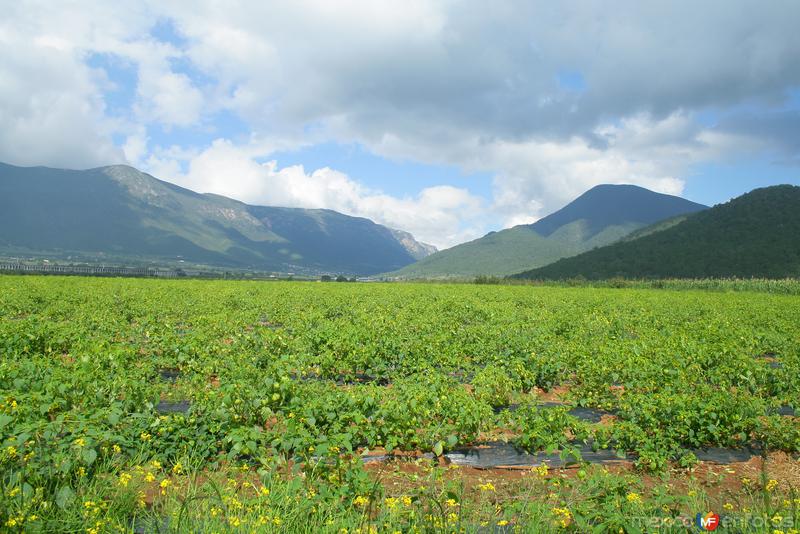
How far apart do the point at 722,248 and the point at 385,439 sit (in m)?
99.2

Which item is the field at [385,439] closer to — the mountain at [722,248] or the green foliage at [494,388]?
the green foliage at [494,388]

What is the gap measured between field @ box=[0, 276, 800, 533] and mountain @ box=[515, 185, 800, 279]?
8115 centimetres

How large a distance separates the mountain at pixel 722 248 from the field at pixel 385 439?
81.2 meters

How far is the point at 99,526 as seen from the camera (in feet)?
13.3

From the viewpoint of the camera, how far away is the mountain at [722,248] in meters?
79.4

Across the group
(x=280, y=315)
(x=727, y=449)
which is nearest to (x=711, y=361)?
(x=727, y=449)

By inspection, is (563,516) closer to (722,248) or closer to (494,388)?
(494,388)

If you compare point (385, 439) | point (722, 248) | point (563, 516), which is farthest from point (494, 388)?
point (722, 248)

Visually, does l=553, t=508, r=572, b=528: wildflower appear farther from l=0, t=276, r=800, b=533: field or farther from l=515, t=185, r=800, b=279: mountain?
l=515, t=185, r=800, b=279: mountain

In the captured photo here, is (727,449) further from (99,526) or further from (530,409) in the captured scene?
(99,526)

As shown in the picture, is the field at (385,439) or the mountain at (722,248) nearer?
the field at (385,439)

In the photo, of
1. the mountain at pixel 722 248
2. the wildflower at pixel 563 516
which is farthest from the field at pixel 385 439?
the mountain at pixel 722 248

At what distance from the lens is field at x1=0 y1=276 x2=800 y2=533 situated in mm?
4371

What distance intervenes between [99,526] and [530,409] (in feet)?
18.6
